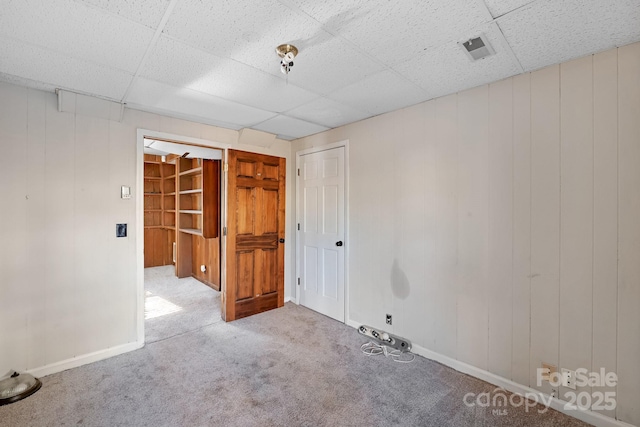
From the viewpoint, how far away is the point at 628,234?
173 cm

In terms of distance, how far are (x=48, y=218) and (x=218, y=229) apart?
2642mm

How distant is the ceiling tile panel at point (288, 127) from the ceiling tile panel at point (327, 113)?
136mm

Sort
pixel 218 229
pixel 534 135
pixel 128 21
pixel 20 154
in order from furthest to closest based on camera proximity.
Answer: pixel 218 229 < pixel 20 154 < pixel 534 135 < pixel 128 21

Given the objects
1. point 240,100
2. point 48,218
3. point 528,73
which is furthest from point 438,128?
point 48,218

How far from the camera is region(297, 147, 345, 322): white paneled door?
3471mm

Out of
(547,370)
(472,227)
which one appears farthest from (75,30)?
(547,370)

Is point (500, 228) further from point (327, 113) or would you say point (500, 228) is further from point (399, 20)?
point (327, 113)

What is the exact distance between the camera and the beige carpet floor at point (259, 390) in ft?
6.15

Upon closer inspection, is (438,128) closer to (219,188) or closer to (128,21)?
(128,21)

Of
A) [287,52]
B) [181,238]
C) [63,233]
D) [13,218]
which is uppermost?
[287,52]

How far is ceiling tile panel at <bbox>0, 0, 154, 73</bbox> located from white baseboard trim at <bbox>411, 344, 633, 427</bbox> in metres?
3.19

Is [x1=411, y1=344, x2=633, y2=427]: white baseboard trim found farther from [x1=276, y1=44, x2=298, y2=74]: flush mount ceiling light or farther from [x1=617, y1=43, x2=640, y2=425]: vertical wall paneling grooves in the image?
[x1=276, y1=44, x2=298, y2=74]: flush mount ceiling light

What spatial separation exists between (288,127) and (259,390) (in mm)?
2700

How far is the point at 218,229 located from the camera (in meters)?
4.99
